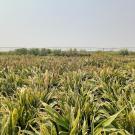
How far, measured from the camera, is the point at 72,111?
15.2 feet

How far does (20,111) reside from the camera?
16.9 feet

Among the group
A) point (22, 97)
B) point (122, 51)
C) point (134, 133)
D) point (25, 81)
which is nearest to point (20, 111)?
point (22, 97)

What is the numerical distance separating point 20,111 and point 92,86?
2849mm

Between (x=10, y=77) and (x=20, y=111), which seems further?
(x=10, y=77)

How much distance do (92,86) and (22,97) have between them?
239 centimetres

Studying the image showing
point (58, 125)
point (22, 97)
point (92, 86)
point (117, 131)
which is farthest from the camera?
point (92, 86)

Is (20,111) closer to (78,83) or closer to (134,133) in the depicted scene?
(134,133)

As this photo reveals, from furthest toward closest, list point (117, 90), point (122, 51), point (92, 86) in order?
point (122, 51), point (92, 86), point (117, 90)

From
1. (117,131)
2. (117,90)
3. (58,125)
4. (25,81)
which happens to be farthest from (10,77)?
(117,131)

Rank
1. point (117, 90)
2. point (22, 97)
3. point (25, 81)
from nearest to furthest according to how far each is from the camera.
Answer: point (22, 97), point (117, 90), point (25, 81)

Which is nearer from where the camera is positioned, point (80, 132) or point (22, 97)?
point (80, 132)

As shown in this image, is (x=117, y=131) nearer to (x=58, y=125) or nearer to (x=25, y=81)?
(x=58, y=125)

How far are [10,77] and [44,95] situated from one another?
268 cm

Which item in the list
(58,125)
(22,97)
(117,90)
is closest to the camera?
(58,125)
